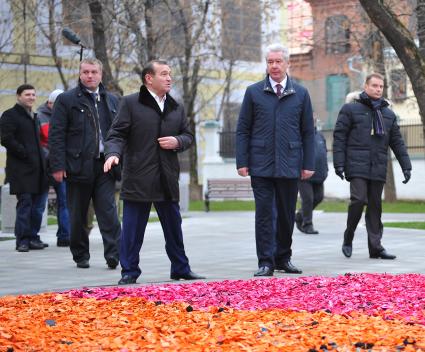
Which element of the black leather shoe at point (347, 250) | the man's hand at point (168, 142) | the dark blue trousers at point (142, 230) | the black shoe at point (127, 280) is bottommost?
the black leather shoe at point (347, 250)

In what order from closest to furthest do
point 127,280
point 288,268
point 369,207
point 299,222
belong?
point 127,280 → point 288,268 → point 369,207 → point 299,222

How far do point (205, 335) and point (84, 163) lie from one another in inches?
187

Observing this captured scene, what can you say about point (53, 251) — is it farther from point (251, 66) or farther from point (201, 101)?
point (251, 66)

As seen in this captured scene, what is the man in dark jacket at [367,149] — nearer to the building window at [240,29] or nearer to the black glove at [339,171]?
the black glove at [339,171]

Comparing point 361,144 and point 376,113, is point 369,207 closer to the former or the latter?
point 361,144

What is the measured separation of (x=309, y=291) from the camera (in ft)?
24.8

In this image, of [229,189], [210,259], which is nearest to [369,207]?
[210,259]

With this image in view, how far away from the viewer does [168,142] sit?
885cm

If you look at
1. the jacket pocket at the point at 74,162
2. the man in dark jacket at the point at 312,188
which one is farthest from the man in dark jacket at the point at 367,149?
the man in dark jacket at the point at 312,188

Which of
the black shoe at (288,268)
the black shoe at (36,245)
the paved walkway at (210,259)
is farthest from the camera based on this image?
the black shoe at (36,245)

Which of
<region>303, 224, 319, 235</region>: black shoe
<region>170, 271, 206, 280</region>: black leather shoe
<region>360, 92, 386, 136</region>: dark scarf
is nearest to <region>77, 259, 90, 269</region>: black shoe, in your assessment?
<region>170, 271, 206, 280</region>: black leather shoe

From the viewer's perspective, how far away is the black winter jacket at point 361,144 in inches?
439

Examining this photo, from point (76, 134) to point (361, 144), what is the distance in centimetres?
314

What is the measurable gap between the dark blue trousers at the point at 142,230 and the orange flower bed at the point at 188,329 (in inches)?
84.0
